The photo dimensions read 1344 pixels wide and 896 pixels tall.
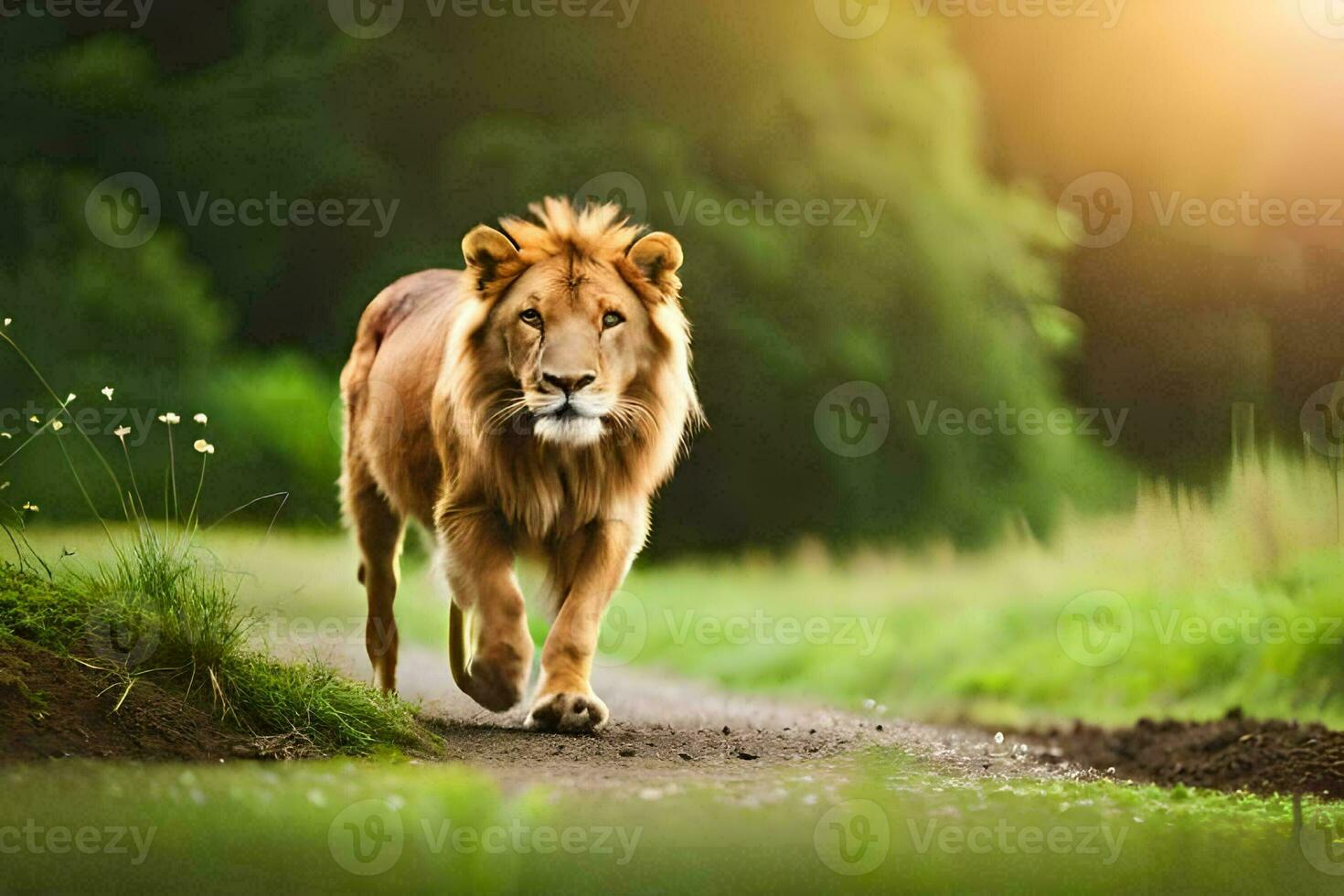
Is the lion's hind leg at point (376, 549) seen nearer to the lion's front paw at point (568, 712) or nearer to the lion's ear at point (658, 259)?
the lion's front paw at point (568, 712)

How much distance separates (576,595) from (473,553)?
19.8 inches

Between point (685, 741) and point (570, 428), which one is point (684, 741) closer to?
point (685, 741)

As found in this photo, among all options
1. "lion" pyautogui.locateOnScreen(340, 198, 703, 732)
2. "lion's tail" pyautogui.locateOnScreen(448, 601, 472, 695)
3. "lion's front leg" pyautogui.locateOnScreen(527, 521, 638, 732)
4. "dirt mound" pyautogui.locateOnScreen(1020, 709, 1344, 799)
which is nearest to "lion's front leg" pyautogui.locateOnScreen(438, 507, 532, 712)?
"lion" pyautogui.locateOnScreen(340, 198, 703, 732)

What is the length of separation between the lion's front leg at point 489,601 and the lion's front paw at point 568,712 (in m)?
0.12

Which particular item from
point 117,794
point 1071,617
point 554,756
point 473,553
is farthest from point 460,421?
point 1071,617

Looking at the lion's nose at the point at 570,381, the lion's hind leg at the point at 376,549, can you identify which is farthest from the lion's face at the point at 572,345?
the lion's hind leg at the point at 376,549

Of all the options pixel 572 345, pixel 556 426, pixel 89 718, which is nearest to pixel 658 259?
pixel 572 345

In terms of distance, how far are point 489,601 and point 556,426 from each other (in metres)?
0.81

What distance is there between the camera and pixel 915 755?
644cm

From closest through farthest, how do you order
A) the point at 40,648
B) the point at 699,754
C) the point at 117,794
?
the point at 117,794, the point at 40,648, the point at 699,754

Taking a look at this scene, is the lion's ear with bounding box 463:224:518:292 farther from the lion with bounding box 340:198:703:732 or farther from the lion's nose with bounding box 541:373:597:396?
the lion's nose with bounding box 541:373:597:396

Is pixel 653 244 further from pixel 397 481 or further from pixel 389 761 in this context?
pixel 389 761

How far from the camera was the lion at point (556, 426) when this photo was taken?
5871 millimetres

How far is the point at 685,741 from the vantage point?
6.27 meters
